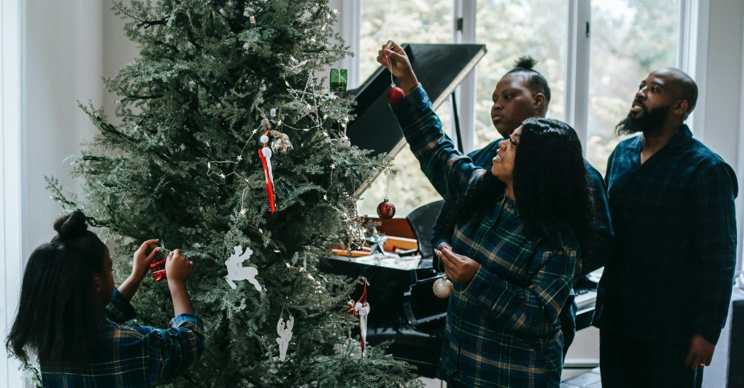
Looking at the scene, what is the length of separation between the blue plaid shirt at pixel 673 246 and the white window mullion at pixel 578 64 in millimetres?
2015

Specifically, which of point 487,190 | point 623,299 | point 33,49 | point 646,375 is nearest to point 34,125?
point 33,49

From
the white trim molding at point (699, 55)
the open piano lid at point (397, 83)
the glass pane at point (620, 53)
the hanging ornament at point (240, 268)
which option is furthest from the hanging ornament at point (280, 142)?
the white trim molding at point (699, 55)

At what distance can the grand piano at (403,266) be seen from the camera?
93.2 inches

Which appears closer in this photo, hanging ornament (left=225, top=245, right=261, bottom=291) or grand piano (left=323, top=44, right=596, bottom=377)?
hanging ornament (left=225, top=245, right=261, bottom=291)

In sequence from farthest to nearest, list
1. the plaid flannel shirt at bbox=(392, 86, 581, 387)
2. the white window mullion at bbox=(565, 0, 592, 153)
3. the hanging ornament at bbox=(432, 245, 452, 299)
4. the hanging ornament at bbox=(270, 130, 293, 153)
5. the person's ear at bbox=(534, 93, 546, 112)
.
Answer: the white window mullion at bbox=(565, 0, 592, 153), the person's ear at bbox=(534, 93, 546, 112), the hanging ornament at bbox=(432, 245, 452, 299), the plaid flannel shirt at bbox=(392, 86, 581, 387), the hanging ornament at bbox=(270, 130, 293, 153)

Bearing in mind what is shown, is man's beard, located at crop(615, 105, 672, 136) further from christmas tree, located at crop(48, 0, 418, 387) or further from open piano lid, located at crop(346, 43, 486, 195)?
christmas tree, located at crop(48, 0, 418, 387)

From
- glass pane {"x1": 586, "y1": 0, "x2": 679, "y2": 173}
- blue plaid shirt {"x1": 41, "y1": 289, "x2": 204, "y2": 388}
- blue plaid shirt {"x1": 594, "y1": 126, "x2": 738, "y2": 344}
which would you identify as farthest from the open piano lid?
glass pane {"x1": 586, "y1": 0, "x2": 679, "y2": 173}

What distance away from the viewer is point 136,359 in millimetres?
1324

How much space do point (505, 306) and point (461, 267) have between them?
0.15 m

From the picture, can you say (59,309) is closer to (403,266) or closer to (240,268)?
(240,268)

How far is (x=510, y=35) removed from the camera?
404cm

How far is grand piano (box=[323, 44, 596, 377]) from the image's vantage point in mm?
2367

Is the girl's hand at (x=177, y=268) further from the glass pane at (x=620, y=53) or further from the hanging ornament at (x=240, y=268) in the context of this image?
the glass pane at (x=620, y=53)

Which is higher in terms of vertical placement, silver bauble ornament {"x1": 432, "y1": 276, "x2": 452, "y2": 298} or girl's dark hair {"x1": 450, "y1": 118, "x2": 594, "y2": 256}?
girl's dark hair {"x1": 450, "y1": 118, "x2": 594, "y2": 256}
